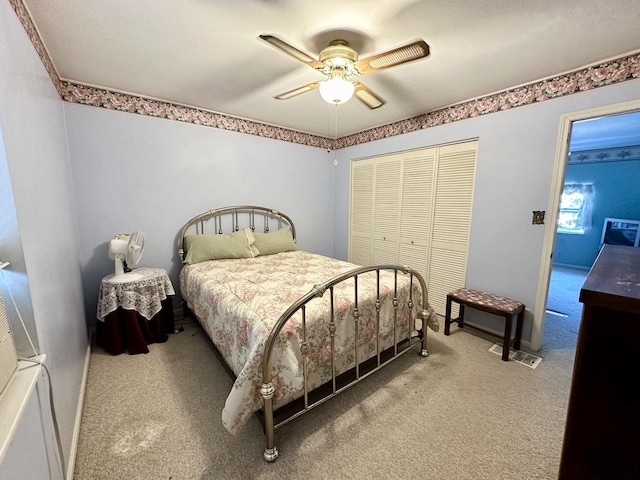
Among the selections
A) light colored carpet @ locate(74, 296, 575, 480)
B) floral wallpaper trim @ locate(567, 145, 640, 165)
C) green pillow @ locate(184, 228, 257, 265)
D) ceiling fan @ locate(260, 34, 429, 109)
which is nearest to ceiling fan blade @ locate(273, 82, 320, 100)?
ceiling fan @ locate(260, 34, 429, 109)

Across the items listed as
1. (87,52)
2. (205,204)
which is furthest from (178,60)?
(205,204)

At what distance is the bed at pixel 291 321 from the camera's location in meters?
1.41

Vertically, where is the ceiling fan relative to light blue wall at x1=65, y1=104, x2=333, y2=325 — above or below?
above

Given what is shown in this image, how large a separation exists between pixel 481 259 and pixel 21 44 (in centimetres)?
368

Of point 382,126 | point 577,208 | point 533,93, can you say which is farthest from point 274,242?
point 577,208

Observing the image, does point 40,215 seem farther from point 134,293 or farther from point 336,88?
point 336,88

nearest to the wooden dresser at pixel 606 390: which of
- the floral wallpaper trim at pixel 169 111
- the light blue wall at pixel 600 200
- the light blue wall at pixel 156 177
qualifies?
the light blue wall at pixel 156 177

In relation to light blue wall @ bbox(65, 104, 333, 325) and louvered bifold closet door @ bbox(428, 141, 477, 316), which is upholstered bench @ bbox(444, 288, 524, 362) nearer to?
louvered bifold closet door @ bbox(428, 141, 477, 316)

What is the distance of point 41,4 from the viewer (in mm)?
1473

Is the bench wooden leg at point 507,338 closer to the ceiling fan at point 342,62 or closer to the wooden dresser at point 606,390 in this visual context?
the wooden dresser at point 606,390

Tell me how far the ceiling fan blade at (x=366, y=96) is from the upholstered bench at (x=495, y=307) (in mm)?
1981

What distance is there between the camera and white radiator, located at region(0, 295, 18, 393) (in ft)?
2.81

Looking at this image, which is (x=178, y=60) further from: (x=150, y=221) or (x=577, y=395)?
(x=577, y=395)

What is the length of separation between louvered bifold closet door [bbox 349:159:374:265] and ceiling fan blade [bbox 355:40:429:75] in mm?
2165
